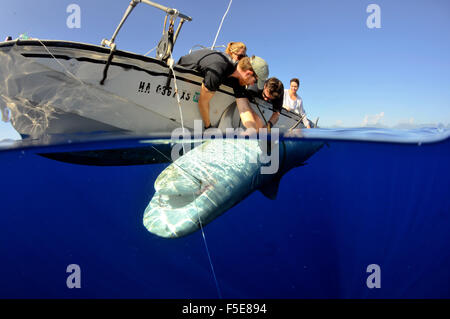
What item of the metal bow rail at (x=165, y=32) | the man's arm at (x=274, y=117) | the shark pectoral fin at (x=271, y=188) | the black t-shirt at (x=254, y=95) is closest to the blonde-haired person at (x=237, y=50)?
the black t-shirt at (x=254, y=95)

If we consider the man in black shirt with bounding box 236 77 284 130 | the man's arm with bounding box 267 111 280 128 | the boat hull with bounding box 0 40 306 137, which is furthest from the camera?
the man's arm with bounding box 267 111 280 128

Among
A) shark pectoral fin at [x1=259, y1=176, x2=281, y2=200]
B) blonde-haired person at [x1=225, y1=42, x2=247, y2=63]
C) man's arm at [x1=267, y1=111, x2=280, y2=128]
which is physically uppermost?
blonde-haired person at [x1=225, y1=42, x2=247, y2=63]

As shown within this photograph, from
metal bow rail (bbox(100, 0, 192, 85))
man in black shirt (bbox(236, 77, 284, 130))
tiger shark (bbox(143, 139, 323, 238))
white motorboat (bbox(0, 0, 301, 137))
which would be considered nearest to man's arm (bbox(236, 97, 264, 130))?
man in black shirt (bbox(236, 77, 284, 130))

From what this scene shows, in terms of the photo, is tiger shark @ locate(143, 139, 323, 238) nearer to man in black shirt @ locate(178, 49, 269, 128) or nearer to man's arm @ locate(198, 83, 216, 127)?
man's arm @ locate(198, 83, 216, 127)

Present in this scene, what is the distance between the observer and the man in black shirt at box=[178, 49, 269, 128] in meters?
3.72

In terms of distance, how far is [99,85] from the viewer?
330 centimetres

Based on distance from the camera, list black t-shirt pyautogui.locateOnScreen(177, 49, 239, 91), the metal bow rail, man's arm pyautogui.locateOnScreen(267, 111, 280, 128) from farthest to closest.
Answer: man's arm pyautogui.locateOnScreen(267, 111, 280, 128) < black t-shirt pyautogui.locateOnScreen(177, 49, 239, 91) < the metal bow rail

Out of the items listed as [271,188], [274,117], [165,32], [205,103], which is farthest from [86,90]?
[271,188]

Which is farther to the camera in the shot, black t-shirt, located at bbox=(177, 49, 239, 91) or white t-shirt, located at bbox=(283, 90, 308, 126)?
white t-shirt, located at bbox=(283, 90, 308, 126)

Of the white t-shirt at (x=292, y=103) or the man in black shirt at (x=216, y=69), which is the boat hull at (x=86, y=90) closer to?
the man in black shirt at (x=216, y=69)

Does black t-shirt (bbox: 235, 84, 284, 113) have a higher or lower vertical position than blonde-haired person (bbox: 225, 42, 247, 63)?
lower

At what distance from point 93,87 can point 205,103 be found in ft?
5.51

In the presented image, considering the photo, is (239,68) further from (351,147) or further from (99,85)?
(351,147)

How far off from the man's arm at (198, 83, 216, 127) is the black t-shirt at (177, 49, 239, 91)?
118 mm
